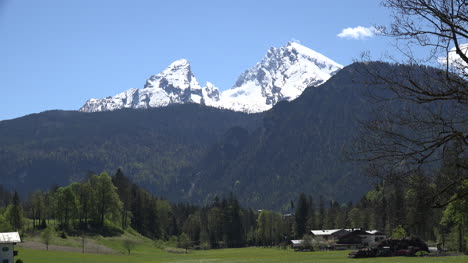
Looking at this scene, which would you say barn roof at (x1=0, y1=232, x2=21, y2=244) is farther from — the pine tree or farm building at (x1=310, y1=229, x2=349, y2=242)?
the pine tree

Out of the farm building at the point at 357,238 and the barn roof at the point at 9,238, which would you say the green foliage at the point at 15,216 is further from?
the farm building at the point at 357,238

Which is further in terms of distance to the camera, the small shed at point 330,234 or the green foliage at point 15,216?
the small shed at point 330,234

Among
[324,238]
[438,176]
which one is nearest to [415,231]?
[324,238]

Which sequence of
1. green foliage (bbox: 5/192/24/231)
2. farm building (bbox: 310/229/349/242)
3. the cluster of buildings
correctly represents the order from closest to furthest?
1. green foliage (bbox: 5/192/24/231)
2. the cluster of buildings
3. farm building (bbox: 310/229/349/242)

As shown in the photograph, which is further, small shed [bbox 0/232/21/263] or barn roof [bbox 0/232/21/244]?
barn roof [bbox 0/232/21/244]

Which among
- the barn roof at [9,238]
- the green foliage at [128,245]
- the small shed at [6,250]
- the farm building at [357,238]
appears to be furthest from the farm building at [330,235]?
the small shed at [6,250]

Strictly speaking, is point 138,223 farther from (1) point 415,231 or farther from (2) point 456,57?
(2) point 456,57

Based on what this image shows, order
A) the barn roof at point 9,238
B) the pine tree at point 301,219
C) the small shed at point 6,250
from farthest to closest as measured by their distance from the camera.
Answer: the pine tree at point 301,219
the barn roof at point 9,238
the small shed at point 6,250

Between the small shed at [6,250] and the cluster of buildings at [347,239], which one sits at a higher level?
the small shed at [6,250]

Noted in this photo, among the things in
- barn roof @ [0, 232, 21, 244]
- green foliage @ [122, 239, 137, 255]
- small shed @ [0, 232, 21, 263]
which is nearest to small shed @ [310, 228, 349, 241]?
green foliage @ [122, 239, 137, 255]

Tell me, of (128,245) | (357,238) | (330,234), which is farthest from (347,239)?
(128,245)

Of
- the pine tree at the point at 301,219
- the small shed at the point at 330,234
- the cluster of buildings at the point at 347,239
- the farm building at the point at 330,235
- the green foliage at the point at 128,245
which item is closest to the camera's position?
the green foliage at the point at 128,245

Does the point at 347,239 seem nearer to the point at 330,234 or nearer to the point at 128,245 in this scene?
the point at 330,234

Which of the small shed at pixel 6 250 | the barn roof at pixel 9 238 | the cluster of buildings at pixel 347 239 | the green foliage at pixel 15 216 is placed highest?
the green foliage at pixel 15 216
